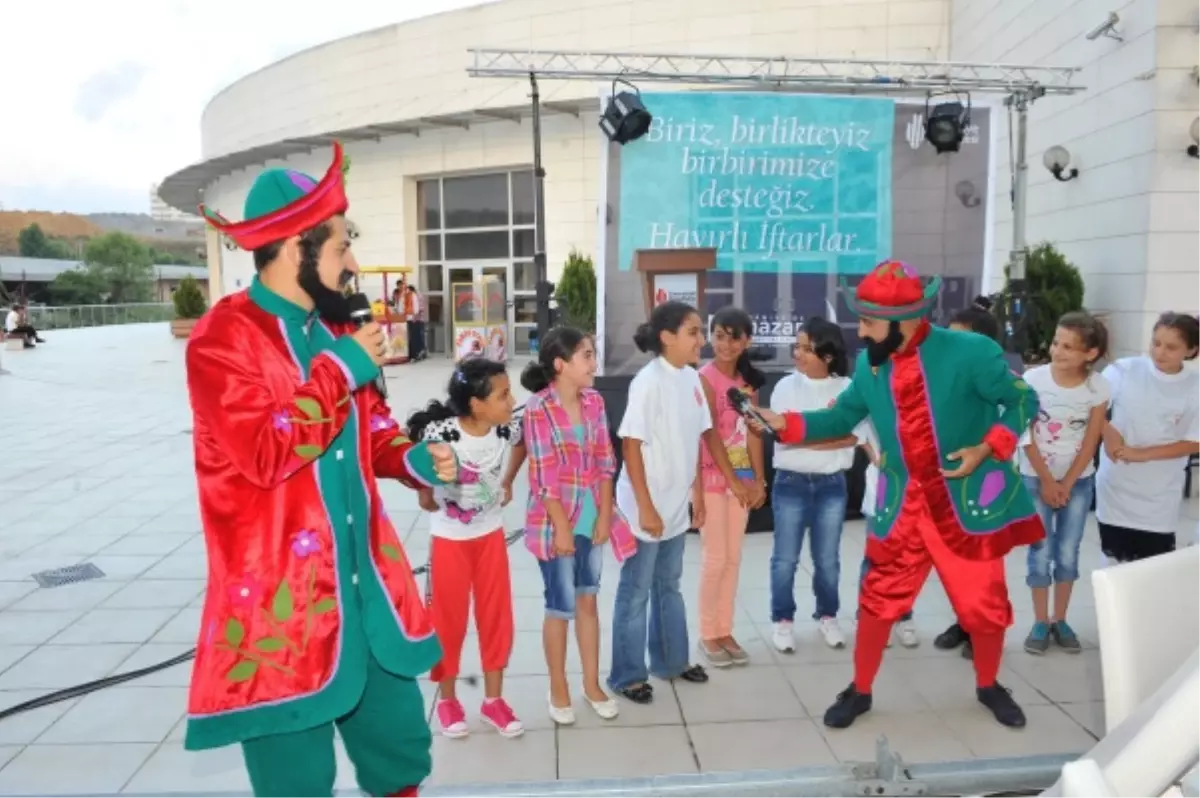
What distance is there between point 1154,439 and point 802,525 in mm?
1451

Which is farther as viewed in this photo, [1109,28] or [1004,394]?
[1109,28]

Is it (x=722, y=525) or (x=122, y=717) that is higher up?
(x=722, y=525)

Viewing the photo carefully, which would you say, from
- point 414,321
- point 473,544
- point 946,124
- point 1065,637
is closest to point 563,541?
point 473,544

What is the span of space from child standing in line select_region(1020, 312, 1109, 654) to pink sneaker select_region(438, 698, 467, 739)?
2.40 metres

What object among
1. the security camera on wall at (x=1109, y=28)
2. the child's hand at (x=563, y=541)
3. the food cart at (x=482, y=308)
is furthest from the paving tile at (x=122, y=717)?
the food cart at (x=482, y=308)

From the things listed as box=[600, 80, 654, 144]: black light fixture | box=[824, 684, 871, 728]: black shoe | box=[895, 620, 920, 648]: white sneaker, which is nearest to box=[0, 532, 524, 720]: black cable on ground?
box=[824, 684, 871, 728]: black shoe

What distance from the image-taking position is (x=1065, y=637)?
3.86 metres

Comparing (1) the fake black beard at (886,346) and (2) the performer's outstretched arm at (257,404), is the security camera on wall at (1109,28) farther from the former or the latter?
(2) the performer's outstretched arm at (257,404)

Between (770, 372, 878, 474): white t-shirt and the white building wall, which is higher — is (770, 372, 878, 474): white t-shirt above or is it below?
below

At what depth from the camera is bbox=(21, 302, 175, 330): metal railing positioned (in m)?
36.2

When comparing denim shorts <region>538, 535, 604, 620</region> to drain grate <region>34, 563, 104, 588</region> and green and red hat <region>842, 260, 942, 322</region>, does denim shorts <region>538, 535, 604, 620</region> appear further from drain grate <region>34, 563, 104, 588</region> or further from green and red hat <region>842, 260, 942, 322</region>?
drain grate <region>34, 563, 104, 588</region>

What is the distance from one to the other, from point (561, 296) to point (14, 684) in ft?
36.3

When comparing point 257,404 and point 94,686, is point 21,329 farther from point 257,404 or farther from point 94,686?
point 257,404

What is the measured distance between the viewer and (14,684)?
360cm
